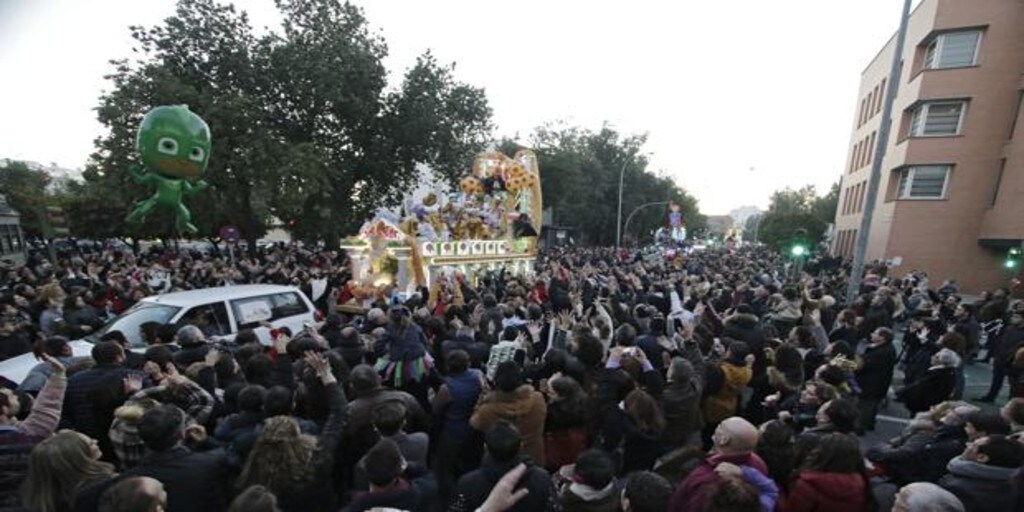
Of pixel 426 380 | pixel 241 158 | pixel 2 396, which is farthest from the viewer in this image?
pixel 241 158

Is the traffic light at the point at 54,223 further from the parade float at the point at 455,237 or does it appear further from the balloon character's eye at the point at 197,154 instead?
the balloon character's eye at the point at 197,154

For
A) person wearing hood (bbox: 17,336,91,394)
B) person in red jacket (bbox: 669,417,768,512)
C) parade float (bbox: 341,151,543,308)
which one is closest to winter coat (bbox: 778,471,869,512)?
person in red jacket (bbox: 669,417,768,512)

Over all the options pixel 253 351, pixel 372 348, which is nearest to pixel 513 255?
pixel 372 348

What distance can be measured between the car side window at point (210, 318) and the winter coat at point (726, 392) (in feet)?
22.5

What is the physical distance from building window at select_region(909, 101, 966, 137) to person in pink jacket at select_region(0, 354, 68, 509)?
27.1 meters

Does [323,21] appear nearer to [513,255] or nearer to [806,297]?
[513,255]

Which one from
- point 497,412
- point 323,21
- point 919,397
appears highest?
point 323,21

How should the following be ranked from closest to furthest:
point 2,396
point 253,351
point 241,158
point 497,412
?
1. point 2,396
2. point 497,412
3. point 253,351
4. point 241,158

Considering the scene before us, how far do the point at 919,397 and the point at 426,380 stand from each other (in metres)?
5.71

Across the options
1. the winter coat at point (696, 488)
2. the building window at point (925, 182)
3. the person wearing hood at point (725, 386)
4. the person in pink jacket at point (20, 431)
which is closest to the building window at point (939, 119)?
the building window at point (925, 182)

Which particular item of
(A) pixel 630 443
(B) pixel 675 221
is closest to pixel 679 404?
(A) pixel 630 443

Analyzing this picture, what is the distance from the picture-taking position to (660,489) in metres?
2.32

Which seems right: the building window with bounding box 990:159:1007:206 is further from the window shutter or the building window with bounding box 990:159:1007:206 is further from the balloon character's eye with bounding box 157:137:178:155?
the balloon character's eye with bounding box 157:137:178:155

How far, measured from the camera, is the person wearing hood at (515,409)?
3600 mm
